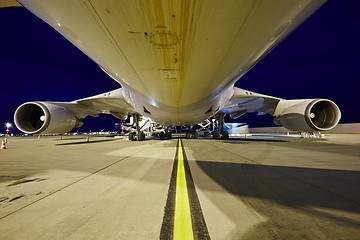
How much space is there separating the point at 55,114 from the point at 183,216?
860 cm

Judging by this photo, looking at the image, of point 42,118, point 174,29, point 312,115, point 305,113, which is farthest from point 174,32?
point 42,118

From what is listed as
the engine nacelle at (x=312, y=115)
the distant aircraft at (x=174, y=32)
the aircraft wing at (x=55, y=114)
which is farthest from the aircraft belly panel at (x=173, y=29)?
the aircraft wing at (x=55, y=114)

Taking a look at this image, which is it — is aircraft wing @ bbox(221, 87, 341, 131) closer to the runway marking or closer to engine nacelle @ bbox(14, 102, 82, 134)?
the runway marking

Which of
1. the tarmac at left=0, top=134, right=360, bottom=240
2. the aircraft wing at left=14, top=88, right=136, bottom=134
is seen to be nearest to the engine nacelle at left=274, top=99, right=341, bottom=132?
the tarmac at left=0, top=134, right=360, bottom=240

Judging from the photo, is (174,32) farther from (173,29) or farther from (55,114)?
(55,114)

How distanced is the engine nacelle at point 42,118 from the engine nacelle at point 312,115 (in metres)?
9.85

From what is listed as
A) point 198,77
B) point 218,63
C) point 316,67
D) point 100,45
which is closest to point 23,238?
point 100,45

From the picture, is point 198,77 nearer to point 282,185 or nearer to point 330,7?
point 282,185

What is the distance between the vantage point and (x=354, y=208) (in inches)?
75.9

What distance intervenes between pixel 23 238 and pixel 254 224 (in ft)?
5.69

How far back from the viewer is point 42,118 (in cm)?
834

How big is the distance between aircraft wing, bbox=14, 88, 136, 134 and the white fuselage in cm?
612

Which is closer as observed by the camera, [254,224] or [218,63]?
[254,224]

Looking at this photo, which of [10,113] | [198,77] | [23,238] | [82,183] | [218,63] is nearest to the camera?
[23,238]
